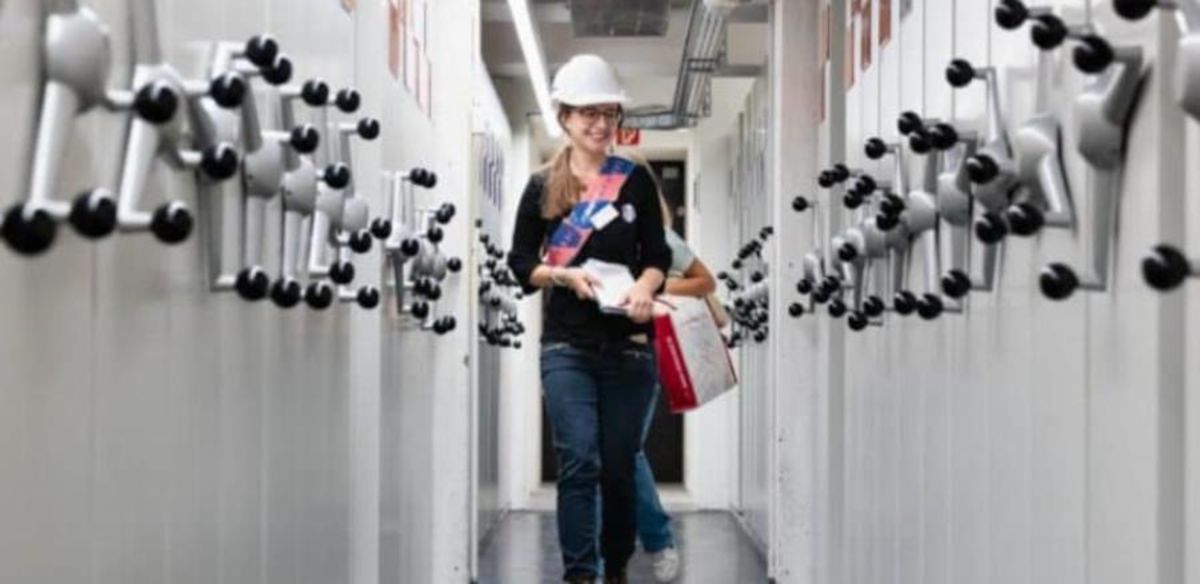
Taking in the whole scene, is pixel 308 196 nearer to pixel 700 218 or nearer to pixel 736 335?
pixel 736 335

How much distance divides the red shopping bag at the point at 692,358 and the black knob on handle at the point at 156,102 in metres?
3.64

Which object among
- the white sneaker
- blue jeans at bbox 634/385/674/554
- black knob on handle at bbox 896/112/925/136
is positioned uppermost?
black knob on handle at bbox 896/112/925/136

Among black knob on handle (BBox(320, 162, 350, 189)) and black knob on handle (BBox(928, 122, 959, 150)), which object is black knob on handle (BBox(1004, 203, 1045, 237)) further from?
black knob on handle (BBox(320, 162, 350, 189))

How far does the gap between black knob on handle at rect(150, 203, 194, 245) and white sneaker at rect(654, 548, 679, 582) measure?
4496 mm

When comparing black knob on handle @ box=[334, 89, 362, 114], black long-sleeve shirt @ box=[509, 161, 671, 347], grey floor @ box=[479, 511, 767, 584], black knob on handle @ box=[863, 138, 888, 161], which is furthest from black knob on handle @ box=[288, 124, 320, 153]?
grey floor @ box=[479, 511, 767, 584]

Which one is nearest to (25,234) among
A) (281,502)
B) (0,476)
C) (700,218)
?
(0,476)

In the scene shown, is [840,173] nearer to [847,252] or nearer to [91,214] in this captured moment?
[847,252]

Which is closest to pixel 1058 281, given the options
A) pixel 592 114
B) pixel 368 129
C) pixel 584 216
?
pixel 368 129

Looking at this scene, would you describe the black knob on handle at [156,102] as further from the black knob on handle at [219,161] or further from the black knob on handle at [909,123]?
the black knob on handle at [909,123]

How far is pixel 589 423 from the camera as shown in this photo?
4.17 m

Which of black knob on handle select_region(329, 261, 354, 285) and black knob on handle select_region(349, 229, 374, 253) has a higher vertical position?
black knob on handle select_region(349, 229, 374, 253)

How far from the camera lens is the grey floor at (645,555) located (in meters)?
5.87

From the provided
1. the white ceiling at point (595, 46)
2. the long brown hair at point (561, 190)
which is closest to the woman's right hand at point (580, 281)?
the long brown hair at point (561, 190)

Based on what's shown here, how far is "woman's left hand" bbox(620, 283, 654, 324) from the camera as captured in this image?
4.03 meters
